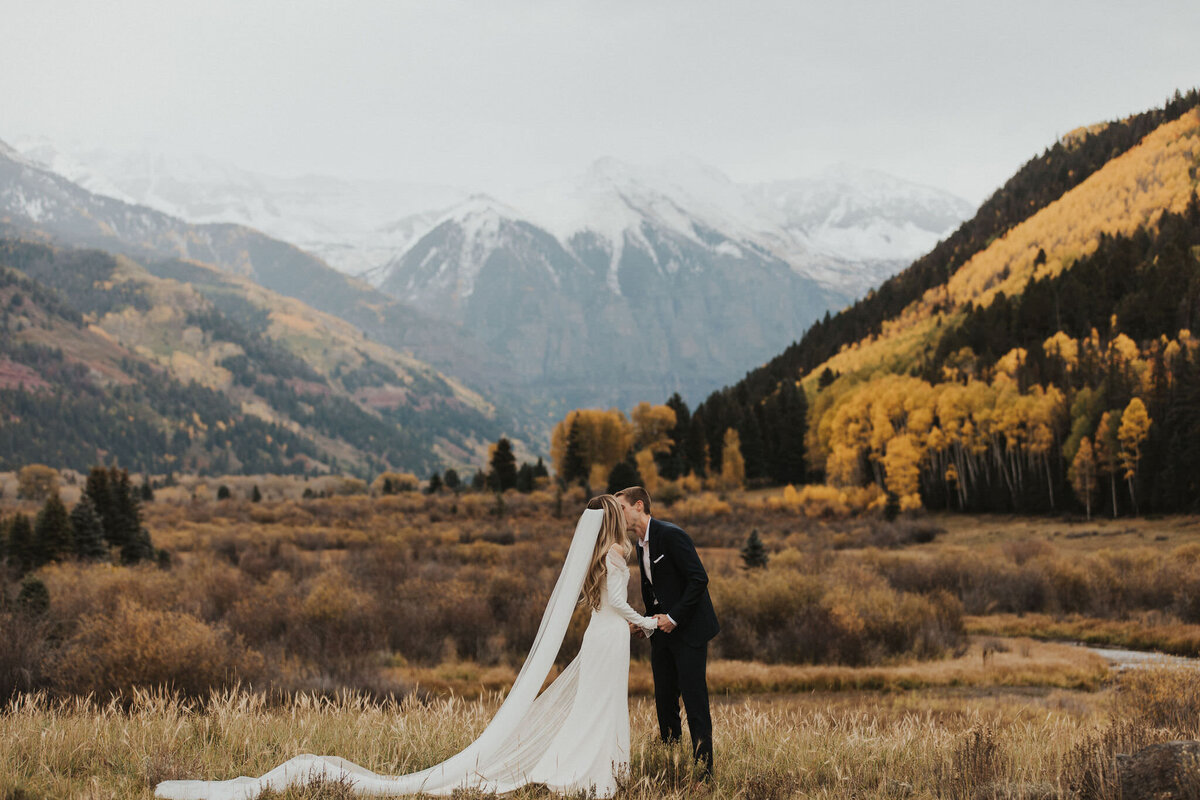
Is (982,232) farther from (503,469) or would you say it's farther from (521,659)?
(521,659)

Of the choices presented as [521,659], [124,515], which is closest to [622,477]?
[124,515]

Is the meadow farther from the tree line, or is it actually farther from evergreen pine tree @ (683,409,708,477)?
evergreen pine tree @ (683,409,708,477)

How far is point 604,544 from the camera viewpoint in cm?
657

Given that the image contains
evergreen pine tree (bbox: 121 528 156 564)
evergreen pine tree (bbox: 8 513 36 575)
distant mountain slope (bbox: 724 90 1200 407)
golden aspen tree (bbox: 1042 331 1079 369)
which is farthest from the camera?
distant mountain slope (bbox: 724 90 1200 407)

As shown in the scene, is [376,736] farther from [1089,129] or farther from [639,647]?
[1089,129]

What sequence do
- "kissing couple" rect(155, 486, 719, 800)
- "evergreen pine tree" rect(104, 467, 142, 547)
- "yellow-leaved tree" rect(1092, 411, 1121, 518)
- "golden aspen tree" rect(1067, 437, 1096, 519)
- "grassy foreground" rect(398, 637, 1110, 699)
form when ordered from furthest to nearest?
"golden aspen tree" rect(1067, 437, 1096, 519), "yellow-leaved tree" rect(1092, 411, 1121, 518), "evergreen pine tree" rect(104, 467, 142, 547), "grassy foreground" rect(398, 637, 1110, 699), "kissing couple" rect(155, 486, 719, 800)

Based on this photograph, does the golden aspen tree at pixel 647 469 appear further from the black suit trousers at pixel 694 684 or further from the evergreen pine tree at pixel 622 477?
the black suit trousers at pixel 694 684

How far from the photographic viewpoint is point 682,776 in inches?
253

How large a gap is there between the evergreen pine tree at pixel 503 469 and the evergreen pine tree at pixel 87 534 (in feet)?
171

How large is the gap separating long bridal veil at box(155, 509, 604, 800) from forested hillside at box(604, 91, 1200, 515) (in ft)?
167

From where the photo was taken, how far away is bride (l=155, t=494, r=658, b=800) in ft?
20.1

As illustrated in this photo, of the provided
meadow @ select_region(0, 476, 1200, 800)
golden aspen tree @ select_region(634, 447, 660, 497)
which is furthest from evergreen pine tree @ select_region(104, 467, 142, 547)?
golden aspen tree @ select_region(634, 447, 660, 497)

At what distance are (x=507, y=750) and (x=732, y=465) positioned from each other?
8058 cm

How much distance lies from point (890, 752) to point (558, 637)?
9.76 ft
